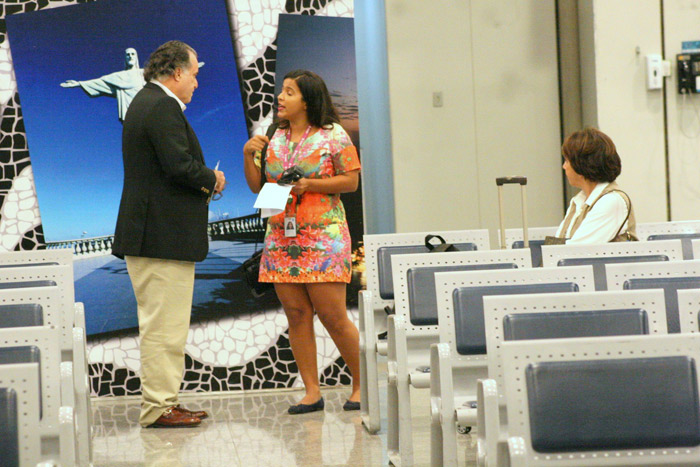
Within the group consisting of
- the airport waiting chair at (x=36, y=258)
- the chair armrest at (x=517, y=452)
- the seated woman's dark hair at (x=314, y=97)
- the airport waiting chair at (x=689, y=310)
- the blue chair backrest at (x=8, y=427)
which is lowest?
the chair armrest at (x=517, y=452)

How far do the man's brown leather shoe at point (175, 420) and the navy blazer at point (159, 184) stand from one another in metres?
0.85

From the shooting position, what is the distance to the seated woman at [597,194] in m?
4.27

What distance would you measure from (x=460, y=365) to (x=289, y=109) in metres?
2.18

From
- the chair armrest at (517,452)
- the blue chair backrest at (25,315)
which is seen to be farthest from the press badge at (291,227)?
the chair armrest at (517,452)

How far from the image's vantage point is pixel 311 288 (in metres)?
4.97

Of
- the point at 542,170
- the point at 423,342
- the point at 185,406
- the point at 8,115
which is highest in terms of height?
the point at 8,115

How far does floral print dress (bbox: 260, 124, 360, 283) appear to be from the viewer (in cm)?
490

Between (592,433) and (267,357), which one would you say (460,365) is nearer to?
(592,433)

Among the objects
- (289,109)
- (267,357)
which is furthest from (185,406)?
(289,109)

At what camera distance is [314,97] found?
4.95m

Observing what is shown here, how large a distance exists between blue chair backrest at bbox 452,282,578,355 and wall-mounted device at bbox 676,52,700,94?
3959 millimetres

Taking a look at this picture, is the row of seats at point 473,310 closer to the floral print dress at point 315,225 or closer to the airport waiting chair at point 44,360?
the floral print dress at point 315,225

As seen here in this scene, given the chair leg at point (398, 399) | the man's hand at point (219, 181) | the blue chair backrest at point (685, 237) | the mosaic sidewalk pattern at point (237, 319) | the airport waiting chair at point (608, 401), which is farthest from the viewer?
the mosaic sidewalk pattern at point (237, 319)

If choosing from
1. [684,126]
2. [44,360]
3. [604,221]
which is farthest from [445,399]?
[684,126]
